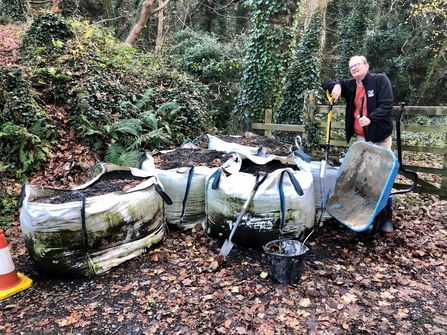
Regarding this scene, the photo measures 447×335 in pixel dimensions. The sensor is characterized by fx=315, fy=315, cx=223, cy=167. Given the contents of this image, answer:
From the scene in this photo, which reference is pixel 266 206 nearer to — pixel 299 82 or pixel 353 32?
pixel 299 82

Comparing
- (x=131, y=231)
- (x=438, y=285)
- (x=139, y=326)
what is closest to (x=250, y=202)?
(x=131, y=231)

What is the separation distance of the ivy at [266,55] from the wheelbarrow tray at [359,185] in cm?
383

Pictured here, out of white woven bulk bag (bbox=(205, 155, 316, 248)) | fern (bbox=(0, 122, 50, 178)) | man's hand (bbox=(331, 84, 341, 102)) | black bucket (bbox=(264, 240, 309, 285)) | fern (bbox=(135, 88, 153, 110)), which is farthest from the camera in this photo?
fern (bbox=(135, 88, 153, 110))

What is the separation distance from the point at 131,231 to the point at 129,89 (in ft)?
13.5

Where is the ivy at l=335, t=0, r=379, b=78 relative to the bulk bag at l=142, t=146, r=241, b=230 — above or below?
above

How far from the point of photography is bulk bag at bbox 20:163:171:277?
2.62 meters

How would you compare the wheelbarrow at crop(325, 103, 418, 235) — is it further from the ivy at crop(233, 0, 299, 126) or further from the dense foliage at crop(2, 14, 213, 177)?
the ivy at crop(233, 0, 299, 126)

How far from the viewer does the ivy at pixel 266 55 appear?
264 inches

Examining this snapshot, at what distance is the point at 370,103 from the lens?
11.8ft

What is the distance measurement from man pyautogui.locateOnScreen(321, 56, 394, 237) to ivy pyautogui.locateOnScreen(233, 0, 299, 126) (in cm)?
328

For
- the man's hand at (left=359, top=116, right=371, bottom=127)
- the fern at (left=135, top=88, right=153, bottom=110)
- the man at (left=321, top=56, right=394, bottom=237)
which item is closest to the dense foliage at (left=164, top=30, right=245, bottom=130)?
the fern at (left=135, top=88, right=153, bottom=110)

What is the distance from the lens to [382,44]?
47.1ft

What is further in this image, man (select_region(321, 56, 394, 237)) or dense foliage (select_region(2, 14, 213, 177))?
dense foliage (select_region(2, 14, 213, 177))

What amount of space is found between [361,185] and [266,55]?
430cm
